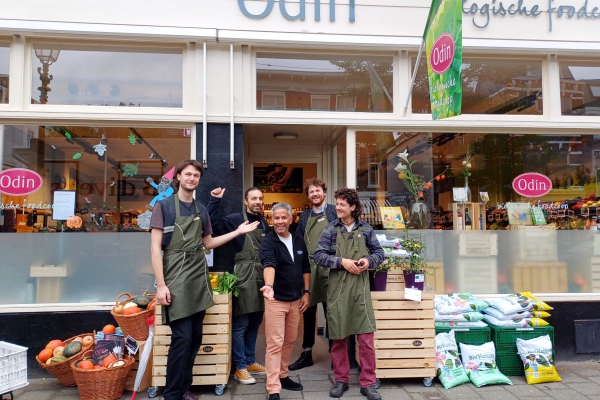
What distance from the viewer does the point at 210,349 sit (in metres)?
3.95

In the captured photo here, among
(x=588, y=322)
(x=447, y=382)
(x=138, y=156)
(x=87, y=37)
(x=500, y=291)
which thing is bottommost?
(x=447, y=382)

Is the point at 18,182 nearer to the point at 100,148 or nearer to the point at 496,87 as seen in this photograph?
the point at 100,148

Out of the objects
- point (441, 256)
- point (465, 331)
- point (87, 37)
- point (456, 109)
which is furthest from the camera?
point (441, 256)

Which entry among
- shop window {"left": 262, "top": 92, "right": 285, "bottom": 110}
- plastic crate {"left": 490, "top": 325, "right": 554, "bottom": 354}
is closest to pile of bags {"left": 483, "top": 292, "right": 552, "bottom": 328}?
plastic crate {"left": 490, "top": 325, "right": 554, "bottom": 354}

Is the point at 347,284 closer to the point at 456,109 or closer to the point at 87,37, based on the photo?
the point at 456,109

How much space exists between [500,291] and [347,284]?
8.10 ft

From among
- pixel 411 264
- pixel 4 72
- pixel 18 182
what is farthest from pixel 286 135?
pixel 4 72

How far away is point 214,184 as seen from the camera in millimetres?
4766

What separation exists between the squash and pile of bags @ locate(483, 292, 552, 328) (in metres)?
4.02

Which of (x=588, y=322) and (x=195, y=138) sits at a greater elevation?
(x=195, y=138)

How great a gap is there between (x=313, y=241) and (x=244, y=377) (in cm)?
147

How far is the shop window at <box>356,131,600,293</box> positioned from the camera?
5.18 metres

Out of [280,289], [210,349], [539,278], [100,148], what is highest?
[100,148]

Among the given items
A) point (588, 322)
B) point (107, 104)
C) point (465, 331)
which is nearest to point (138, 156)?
point (107, 104)
